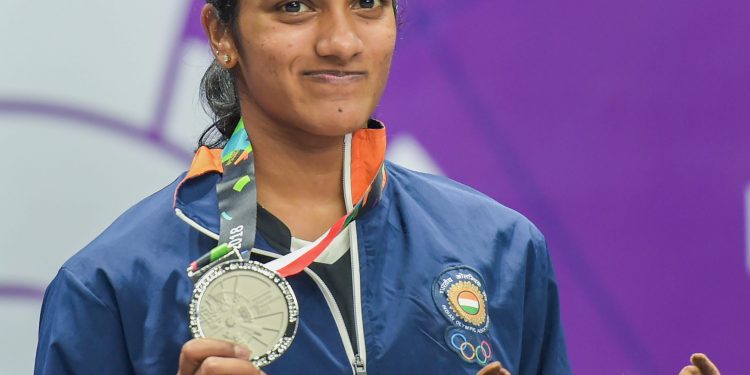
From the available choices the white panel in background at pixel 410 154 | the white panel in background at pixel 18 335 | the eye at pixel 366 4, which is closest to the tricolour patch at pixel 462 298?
the eye at pixel 366 4

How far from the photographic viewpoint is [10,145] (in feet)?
7.27

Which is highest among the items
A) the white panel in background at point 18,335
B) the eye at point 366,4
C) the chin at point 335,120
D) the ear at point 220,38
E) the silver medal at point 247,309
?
the eye at point 366,4

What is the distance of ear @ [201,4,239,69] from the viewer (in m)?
1.72

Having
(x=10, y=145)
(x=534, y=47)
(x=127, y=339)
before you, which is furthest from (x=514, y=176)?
(x=127, y=339)

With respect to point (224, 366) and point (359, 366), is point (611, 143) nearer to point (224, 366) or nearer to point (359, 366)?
point (359, 366)

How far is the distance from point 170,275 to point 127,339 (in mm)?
91

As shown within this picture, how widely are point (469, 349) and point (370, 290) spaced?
0.15 metres

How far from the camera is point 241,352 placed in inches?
55.5

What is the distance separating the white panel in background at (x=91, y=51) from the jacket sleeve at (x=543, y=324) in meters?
→ 0.79

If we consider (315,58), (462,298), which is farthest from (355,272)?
(315,58)

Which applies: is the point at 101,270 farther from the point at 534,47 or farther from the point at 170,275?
the point at 534,47

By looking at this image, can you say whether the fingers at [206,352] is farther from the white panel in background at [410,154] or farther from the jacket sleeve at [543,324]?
the white panel in background at [410,154]

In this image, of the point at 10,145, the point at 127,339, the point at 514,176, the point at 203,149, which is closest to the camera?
the point at 127,339

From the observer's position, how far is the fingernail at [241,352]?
1.41 metres
